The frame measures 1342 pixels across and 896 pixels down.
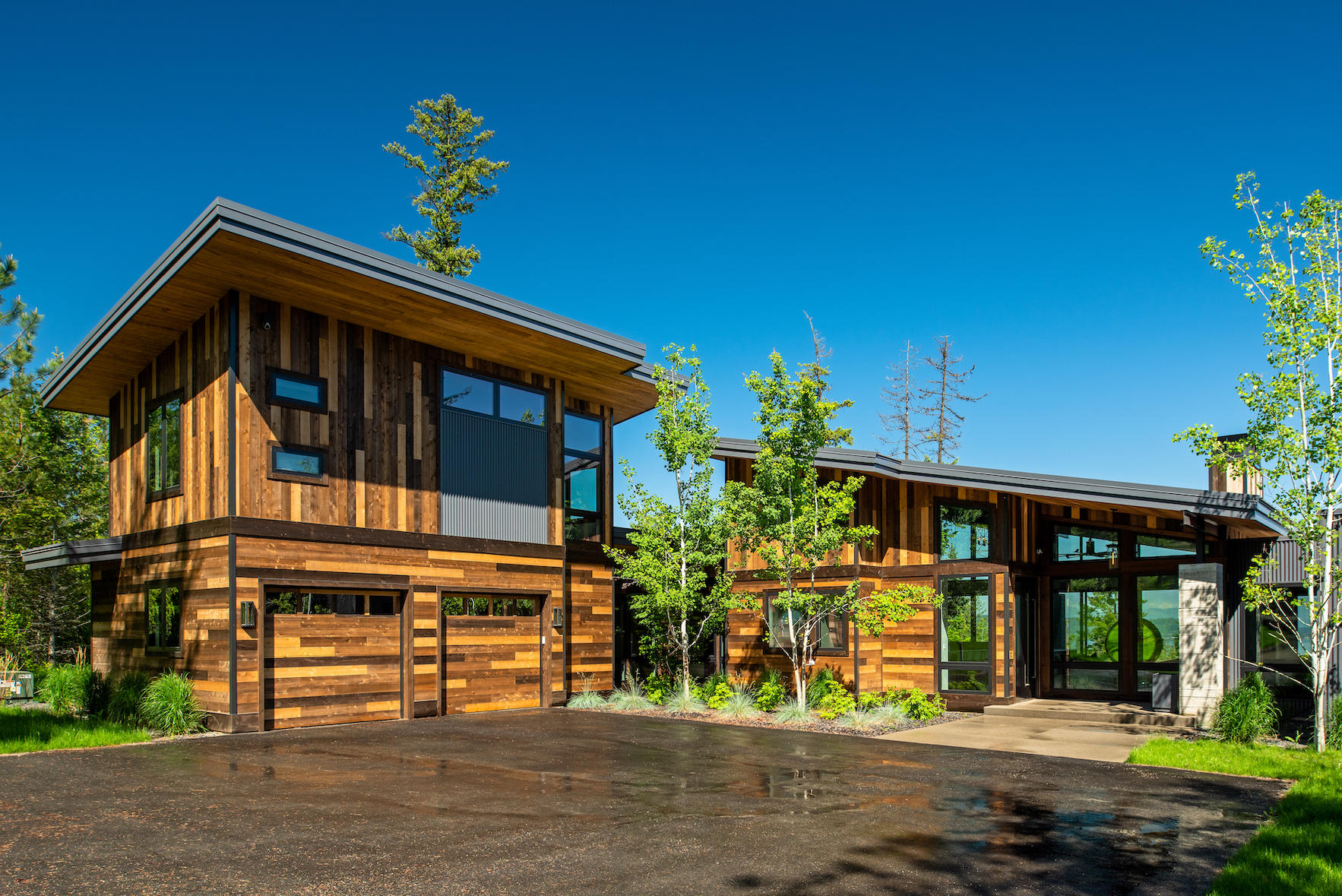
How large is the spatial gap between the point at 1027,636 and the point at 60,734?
14.5 meters

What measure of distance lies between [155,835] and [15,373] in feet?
71.7

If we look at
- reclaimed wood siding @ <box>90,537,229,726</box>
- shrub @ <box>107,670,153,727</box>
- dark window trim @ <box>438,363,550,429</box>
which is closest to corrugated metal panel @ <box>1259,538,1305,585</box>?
dark window trim @ <box>438,363,550,429</box>

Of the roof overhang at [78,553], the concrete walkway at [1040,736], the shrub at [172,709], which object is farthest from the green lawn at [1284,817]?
the roof overhang at [78,553]

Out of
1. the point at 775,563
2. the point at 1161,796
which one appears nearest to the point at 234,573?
the point at 775,563

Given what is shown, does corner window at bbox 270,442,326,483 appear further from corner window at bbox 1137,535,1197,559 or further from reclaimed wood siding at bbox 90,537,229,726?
corner window at bbox 1137,535,1197,559

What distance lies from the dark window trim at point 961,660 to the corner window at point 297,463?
32.5ft

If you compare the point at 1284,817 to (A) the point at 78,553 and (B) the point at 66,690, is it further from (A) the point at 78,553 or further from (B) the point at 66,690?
(A) the point at 78,553

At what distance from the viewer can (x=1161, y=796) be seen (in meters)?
8.35

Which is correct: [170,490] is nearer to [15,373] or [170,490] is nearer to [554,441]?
[554,441]

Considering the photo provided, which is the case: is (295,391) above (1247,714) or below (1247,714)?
above

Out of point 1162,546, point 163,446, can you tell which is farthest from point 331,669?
point 1162,546

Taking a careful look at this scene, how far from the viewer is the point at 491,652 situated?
1484cm

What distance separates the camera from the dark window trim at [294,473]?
1235 centimetres

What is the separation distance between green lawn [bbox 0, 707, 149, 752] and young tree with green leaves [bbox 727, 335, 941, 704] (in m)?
8.74
